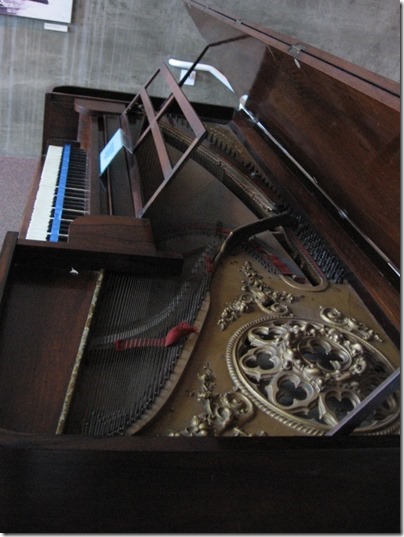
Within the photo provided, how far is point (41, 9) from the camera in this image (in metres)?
3.69

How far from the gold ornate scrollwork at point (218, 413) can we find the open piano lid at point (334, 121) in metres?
0.61

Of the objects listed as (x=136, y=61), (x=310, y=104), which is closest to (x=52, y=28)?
(x=136, y=61)

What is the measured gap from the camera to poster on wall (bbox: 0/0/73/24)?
3.65m

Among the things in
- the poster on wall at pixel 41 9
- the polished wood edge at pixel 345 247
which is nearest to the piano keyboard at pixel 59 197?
the polished wood edge at pixel 345 247

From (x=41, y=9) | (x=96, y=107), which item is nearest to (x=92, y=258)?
(x=96, y=107)

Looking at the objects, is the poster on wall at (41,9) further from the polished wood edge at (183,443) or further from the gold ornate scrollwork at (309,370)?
the polished wood edge at (183,443)

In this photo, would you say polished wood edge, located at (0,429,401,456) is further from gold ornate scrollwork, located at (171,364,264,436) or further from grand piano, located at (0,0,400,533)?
gold ornate scrollwork, located at (171,364,264,436)

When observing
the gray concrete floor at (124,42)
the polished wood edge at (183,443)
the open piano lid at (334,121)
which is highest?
the open piano lid at (334,121)

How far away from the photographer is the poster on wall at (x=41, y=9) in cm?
365

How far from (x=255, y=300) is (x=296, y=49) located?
2.33 ft

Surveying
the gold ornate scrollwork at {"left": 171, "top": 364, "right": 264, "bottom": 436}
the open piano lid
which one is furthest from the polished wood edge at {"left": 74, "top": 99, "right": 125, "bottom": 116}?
the gold ornate scrollwork at {"left": 171, "top": 364, "right": 264, "bottom": 436}

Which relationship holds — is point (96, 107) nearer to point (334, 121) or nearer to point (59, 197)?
point (59, 197)

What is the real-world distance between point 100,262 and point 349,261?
784 mm

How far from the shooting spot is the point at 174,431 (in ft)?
3.49
